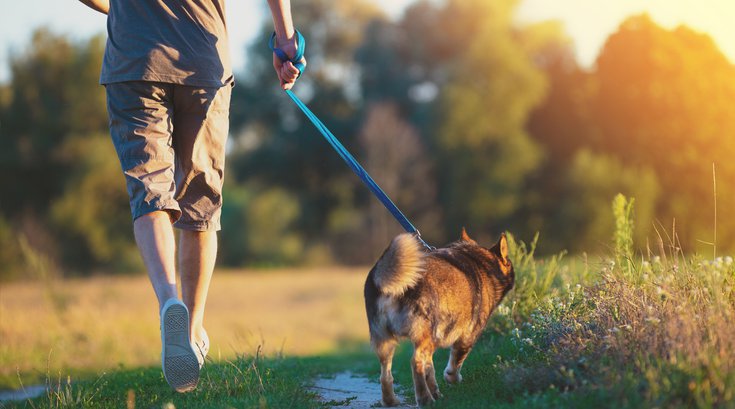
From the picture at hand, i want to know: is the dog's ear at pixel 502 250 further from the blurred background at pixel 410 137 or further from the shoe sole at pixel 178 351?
the blurred background at pixel 410 137

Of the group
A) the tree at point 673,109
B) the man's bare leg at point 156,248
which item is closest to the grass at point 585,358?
the man's bare leg at point 156,248

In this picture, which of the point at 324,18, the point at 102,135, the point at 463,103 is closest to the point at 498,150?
the point at 463,103

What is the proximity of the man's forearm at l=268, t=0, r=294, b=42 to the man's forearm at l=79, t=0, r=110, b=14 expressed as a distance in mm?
949

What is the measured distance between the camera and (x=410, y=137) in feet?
83.3

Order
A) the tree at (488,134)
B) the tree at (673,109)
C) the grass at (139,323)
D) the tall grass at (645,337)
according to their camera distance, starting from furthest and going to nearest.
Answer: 1. the tree at (488,134)
2. the tree at (673,109)
3. the grass at (139,323)
4. the tall grass at (645,337)

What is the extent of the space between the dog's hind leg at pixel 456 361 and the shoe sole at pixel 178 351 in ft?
4.70

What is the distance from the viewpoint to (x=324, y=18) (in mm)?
29688

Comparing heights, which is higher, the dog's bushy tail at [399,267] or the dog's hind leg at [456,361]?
the dog's bushy tail at [399,267]

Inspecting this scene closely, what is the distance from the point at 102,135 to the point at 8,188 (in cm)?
386

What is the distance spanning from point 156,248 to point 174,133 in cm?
68

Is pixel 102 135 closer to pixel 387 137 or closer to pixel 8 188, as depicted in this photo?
pixel 8 188

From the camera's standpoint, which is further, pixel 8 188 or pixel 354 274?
pixel 8 188

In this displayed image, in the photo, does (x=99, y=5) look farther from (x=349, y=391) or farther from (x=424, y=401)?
(x=424, y=401)

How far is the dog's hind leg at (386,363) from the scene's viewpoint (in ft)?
11.7
